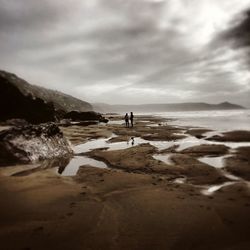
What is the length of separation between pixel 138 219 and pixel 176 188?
3162mm

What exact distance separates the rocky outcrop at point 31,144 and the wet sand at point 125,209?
141 cm

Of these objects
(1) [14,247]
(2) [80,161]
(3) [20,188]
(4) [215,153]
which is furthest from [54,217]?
(4) [215,153]

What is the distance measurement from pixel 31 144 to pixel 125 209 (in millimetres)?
9496

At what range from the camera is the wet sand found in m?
5.83

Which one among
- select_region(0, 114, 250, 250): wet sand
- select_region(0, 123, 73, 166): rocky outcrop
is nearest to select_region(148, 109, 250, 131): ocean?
select_region(0, 123, 73, 166): rocky outcrop

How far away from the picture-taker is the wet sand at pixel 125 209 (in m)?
5.83

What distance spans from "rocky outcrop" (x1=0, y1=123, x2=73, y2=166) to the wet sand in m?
1.41

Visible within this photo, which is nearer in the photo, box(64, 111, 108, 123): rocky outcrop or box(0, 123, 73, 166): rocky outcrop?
box(0, 123, 73, 166): rocky outcrop

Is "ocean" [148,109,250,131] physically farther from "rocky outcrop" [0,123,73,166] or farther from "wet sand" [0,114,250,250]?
"wet sand" [0,114,250,250]

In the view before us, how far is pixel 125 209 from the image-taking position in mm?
7605

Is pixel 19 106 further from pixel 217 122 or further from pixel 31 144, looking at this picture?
pixel 217 122

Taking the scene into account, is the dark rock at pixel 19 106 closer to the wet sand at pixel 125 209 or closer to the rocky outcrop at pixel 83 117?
the rocky outcrop at pixel 83 117

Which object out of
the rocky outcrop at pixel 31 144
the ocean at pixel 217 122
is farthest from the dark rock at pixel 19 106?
the rocky outcrop at pixel 31 144

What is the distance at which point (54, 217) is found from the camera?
7.01 m
